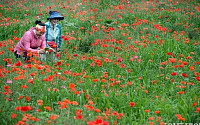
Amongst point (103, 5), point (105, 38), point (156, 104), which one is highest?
point (103, 5)

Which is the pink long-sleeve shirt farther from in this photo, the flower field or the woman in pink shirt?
the flower field

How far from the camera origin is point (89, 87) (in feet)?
13.7

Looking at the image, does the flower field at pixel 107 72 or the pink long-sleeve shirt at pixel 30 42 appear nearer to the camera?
the flower field at pixel 107 72

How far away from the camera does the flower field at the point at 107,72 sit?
326 cm

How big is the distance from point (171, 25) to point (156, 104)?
4.52 m

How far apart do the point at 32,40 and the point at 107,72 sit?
2.03 meters

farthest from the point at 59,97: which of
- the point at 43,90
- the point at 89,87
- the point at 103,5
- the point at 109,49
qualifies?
the point at 103,5

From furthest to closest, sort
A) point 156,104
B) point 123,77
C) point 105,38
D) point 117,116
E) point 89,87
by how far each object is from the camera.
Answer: point 105,38 < point 123,77 < point 89,87 < point 156,104 < point 117,116

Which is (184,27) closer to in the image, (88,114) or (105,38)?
(105,38)

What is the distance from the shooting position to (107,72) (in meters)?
4.09

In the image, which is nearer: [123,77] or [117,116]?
[117,116]

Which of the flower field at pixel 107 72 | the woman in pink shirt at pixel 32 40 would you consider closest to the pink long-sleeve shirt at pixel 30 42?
the woman in pink shirt at pixel 32 40

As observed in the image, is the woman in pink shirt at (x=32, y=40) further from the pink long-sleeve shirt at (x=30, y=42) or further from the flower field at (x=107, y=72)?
the flower field at (x=107, y=72)

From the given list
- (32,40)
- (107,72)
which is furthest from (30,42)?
(107,72)
